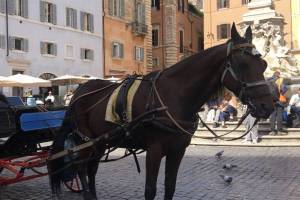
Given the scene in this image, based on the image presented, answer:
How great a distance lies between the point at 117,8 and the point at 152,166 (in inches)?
1498

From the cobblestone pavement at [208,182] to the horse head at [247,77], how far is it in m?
2.68

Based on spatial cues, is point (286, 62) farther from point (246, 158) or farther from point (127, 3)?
point (127, 3)

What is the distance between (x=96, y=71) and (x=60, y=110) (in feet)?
102

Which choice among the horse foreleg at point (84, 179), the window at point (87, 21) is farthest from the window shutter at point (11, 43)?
the horse foreleg at point (84, 179)

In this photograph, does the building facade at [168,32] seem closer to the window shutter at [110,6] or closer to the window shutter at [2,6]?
the window shutter at [110,6]

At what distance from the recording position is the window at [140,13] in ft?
148

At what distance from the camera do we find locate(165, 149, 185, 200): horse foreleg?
5234mm

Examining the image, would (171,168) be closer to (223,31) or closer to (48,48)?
(48,48)

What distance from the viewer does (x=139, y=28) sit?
44.4 meters

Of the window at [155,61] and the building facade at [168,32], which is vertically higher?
the building facade at [168,32]

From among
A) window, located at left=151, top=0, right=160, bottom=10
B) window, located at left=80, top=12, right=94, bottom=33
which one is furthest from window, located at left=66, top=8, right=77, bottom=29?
window, located at left=151, top=0, right=160, bottom=10

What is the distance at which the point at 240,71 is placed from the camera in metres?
4.88

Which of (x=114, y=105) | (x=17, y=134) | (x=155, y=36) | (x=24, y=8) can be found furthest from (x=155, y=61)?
(x=114, y=105)

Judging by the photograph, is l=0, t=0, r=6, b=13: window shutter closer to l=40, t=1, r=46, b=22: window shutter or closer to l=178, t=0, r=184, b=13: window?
l=40, t=1, r=46, b=22: window shutter
